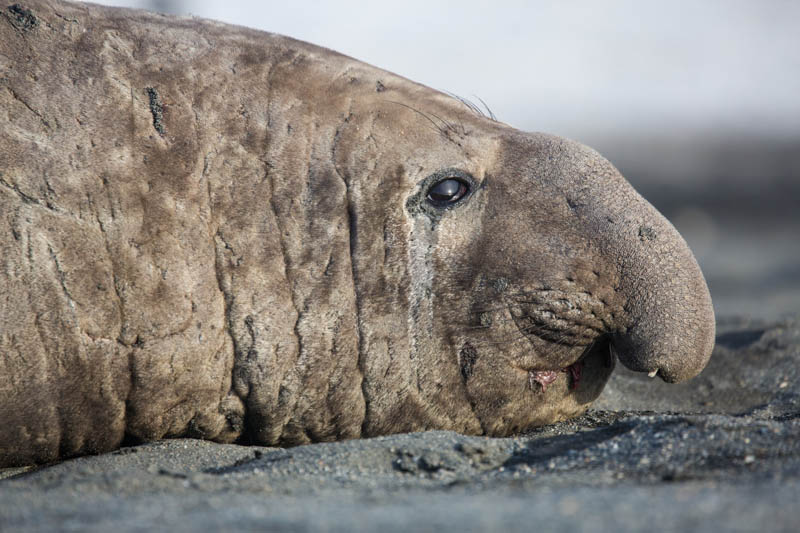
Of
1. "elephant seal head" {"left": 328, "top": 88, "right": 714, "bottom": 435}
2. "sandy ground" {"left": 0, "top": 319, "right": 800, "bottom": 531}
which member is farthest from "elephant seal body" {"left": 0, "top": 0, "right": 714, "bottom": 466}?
"sandy ground" {"left": 0, "top": 319, "right": 800, "bottom": 531}

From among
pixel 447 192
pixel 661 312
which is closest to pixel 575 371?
pixel 661 312

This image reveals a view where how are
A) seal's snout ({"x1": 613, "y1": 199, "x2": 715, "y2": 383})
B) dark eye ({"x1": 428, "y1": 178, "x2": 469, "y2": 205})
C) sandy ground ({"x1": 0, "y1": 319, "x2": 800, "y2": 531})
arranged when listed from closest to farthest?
sandy ground ({"x1": 0, "y1": 319, "x2": 800, "y2": 531}), seal's snout ({"x1": 613, "y1": 199, "x2": 715, "y2": 383}), dark eye ({"x1": 428, "y1": 178, "x2": 469, "y2": 205})

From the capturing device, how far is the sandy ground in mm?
2107

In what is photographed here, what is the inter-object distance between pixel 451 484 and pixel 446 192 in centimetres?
145

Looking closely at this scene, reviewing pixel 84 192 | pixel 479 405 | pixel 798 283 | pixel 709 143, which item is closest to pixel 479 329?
pixel 479 405

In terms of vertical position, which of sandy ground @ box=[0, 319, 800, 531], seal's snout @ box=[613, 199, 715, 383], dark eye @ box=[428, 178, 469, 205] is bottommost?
sandy ground @ box=[0, 319, 800, 531]

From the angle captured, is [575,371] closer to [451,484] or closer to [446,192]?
[446,192]

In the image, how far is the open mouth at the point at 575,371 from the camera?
3904 millimetres

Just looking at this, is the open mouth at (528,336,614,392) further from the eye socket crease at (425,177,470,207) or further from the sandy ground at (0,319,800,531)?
the eye socket crease at (425,177,470,207)

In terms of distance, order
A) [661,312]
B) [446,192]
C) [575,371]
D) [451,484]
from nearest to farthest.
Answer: [451,484] → [661,312] → [446,192] → [575,371]

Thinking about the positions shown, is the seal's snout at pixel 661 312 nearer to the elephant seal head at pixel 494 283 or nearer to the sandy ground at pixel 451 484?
the elephant seal head at pixel 494 283

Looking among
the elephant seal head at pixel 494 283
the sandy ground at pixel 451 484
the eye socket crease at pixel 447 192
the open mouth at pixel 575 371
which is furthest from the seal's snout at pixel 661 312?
the eye socket crease at pixel 447 192

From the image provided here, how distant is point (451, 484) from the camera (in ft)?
9.25

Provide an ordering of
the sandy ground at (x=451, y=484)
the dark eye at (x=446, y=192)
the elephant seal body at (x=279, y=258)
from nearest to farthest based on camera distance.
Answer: the sandy ground at (x=451, y=484)
the elephant seal body at (x=279, y=258)
the dark eye at (x=446, y=192)
